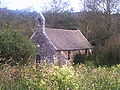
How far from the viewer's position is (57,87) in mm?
5801

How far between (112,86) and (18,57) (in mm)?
10603

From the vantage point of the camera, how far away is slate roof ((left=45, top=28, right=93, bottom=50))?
31073 mm

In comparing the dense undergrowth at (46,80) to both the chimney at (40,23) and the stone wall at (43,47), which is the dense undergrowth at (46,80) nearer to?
the stone wall at (43,47)

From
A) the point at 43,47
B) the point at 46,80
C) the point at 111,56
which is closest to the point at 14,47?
the point at 111,56

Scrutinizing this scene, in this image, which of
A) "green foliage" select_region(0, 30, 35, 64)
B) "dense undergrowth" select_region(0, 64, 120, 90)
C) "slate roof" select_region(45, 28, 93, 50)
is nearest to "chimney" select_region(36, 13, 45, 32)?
"slate roof" select_region(45, 28, 93, 50)

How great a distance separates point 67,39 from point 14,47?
1824 centimetres

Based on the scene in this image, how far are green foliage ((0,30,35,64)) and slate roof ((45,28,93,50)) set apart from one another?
12.9m

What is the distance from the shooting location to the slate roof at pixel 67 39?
3107 cm

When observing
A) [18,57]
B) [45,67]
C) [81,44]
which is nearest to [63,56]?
[81,44]

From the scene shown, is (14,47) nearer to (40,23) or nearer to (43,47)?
(43,47)

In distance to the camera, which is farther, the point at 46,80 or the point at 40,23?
the point at 40,23

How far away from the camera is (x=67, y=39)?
3388 centimetres

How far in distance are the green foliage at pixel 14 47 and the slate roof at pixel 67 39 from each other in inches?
509

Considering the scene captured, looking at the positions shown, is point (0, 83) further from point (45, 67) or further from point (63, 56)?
point (63, 56)
